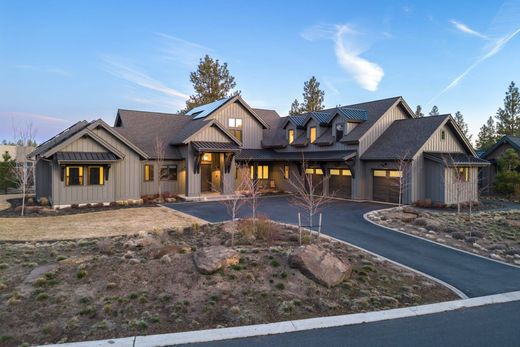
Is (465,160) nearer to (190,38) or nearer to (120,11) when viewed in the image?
(190,38)

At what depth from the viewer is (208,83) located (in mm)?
51438

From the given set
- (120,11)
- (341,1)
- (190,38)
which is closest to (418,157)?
(341,1)

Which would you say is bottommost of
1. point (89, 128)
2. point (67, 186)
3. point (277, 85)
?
point (67, 186)

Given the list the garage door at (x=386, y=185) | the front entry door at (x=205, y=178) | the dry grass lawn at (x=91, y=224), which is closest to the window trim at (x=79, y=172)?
the dry grass lawn at (x=91, y=224)

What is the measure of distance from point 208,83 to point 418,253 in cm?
4499

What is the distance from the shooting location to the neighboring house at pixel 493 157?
31.8 m

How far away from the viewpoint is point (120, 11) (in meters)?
20.5

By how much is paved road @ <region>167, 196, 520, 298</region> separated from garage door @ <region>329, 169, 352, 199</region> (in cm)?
605

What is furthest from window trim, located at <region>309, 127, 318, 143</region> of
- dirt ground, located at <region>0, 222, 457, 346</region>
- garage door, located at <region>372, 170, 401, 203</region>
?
dirt ground, located at <region>0, 222, 457, 346</region>

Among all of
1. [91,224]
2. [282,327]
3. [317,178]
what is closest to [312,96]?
[317,178]

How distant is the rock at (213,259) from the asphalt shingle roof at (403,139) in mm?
16293

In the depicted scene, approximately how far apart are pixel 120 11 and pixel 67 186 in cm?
1108

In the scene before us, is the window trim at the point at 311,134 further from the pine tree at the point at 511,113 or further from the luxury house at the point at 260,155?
the pine tree at the point at 511,113

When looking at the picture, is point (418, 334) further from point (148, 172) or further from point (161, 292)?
point (148, 172)
